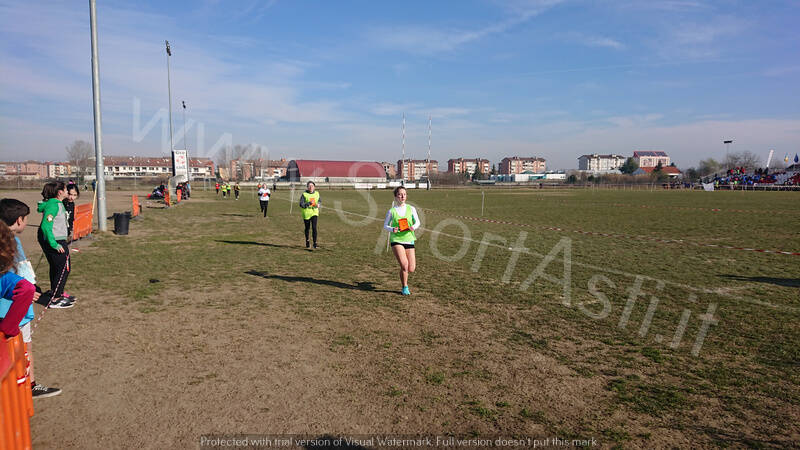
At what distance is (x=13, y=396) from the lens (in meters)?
2.95

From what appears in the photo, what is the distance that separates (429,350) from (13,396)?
3.93 meters

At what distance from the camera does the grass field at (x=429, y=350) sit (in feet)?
12.9

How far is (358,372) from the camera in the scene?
494 centimetres

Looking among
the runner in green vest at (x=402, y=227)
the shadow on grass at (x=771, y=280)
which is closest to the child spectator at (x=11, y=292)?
the runner in green vest at (x=402, y=227)

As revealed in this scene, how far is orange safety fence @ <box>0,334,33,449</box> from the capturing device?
2764 millimetres

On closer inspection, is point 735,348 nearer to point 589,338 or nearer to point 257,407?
point 589,338

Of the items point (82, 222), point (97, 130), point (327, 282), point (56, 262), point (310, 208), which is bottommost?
point (327, 282)

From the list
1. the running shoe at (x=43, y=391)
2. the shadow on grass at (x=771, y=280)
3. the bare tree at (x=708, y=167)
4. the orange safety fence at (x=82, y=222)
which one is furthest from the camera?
the bare tree at (x=708, y=167)

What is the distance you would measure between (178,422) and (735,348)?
20.6ft

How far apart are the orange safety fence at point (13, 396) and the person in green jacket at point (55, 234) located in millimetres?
4058

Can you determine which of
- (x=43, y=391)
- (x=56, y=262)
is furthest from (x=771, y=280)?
(x=56, y=262)

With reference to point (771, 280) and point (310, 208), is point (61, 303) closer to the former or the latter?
point (310, 208)

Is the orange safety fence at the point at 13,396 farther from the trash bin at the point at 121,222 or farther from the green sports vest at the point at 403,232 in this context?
the trash bin at the point at 121,222

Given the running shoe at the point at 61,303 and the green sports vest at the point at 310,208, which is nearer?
the running shoe at the point at 61,303
